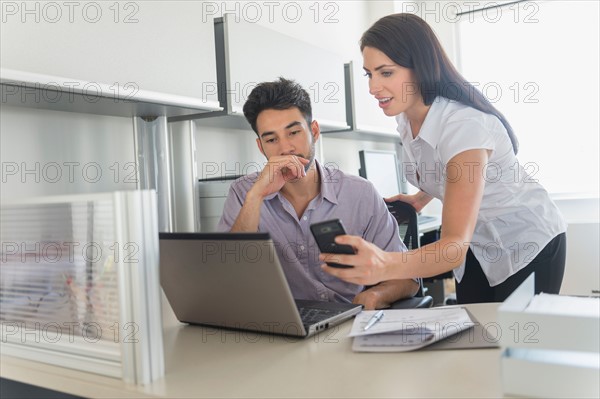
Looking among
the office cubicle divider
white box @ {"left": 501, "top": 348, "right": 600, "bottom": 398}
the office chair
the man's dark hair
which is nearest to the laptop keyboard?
the office cubicle divider

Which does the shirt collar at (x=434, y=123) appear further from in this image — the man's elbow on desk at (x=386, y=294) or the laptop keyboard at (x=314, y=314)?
the laptop keyboard at (x=314, y=314)

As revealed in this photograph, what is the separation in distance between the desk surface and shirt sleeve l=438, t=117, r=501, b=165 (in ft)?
1.77

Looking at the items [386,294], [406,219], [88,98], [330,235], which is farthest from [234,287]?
[406,219]

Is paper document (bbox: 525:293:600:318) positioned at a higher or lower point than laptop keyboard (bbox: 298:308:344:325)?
higher

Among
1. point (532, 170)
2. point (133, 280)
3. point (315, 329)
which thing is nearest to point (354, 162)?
point (532, 170)

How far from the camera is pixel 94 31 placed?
145 cm

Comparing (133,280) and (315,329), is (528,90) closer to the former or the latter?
(315,329)

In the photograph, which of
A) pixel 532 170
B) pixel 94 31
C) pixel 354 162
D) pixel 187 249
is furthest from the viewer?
pixel 532 170

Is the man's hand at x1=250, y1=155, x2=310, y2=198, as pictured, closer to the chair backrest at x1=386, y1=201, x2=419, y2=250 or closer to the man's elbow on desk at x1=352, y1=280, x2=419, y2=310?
the man's elbow on desk at x1=352, y1=280, x2=419, y2=310

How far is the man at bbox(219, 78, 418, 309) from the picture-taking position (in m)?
1.60

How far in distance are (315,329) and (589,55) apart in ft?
12.0

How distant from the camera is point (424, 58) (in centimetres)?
144

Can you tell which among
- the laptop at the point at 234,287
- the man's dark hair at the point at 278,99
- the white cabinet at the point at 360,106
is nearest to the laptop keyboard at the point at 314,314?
the laptop at the point at 234,287

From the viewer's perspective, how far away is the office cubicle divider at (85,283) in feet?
2.74
